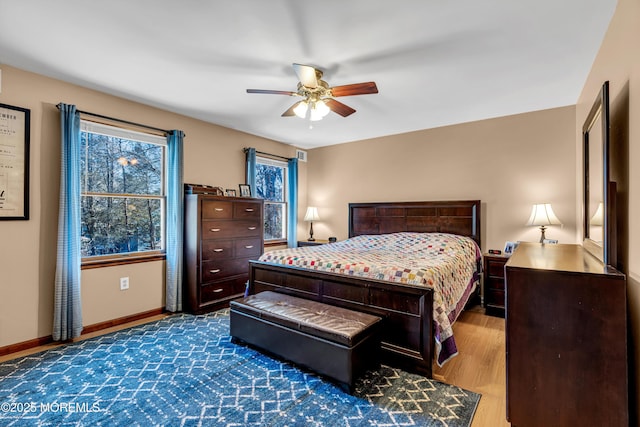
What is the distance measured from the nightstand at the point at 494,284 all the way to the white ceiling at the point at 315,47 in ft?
6.14

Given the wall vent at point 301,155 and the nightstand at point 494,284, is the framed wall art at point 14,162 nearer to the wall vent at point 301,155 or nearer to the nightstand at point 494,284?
the wall vent at point 301,155

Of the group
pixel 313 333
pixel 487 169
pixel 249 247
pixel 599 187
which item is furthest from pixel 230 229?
pixel 599 187

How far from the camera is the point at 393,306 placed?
8.31ft

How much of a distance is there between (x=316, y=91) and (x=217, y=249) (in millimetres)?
2382

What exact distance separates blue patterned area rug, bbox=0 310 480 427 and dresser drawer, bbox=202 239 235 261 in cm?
128

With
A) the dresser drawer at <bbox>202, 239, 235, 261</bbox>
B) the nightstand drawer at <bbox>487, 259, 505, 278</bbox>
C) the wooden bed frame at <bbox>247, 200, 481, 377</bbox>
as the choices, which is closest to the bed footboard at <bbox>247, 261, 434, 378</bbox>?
the wooden bed frame at <bbox>247, 200, 481, 377</bbox>

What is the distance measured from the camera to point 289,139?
17.8 feet

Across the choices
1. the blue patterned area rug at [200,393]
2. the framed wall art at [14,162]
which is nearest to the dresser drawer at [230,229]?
the blue patterned area rug at [200,393]

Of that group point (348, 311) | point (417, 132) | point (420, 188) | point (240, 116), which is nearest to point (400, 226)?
point (420, 188)

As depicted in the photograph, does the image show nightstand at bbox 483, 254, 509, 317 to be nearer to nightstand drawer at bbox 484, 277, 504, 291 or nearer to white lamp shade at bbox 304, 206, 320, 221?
nightstand drawer at bbox 484, 277, 504, 291

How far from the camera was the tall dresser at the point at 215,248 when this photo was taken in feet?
12.6

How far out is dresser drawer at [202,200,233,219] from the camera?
3.92 meters

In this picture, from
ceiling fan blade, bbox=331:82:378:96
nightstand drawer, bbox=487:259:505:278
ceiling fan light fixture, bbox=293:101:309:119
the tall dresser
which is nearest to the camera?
ceiling fan blade, bbox=331:82:378:96

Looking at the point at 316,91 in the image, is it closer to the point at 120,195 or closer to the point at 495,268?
the point at 120,195
